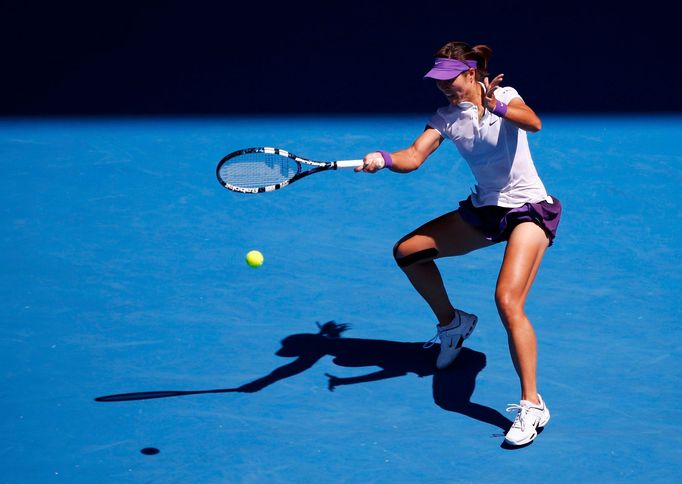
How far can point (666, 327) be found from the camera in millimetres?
6449

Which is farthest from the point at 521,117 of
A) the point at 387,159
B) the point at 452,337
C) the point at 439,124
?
the point at 452,337

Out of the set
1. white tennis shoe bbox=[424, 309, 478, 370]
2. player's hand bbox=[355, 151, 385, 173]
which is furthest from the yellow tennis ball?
player's hand bbox=[355, 151, 385, 173]

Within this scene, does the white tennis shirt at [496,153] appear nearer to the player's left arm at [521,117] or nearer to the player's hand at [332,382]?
the player's left arm at [521,117]

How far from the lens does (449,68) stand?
5543 mm

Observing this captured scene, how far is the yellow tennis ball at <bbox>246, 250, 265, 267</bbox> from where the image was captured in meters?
6.70

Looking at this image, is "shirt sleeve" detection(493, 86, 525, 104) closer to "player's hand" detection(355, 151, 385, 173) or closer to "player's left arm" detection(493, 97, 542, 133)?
"player's left arm" detection(493, 97, 542, 133)

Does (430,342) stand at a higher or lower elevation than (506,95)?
lower

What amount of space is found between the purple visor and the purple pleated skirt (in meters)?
0.70

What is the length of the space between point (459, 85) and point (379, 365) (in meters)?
1.57

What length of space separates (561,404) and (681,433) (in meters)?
0.59

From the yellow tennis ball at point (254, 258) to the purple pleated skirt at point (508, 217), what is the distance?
1.36m

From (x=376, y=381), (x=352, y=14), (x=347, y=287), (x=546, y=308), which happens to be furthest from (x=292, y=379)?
(x=352, y=14)

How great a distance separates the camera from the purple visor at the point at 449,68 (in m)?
5.52

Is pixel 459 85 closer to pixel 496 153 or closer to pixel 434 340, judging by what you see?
pixel 496 153
